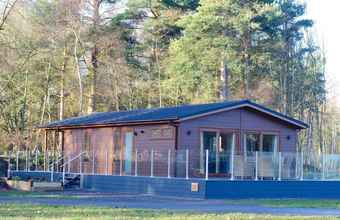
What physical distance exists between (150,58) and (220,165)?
2465cm

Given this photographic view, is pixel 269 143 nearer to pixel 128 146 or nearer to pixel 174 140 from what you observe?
pixel 174 140

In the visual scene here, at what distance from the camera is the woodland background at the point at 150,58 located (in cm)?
4281

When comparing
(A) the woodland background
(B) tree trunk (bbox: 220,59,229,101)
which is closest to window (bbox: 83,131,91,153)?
Answer: (A) the woodland background

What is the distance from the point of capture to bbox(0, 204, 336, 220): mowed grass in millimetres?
15281

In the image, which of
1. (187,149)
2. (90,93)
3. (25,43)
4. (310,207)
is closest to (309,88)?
(90,93)

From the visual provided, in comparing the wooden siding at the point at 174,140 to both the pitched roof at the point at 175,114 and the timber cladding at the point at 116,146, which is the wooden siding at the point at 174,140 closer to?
the timber cladding at the point at 116,146

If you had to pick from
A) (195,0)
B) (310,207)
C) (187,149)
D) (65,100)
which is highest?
(195,0)

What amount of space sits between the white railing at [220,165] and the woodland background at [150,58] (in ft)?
45.4

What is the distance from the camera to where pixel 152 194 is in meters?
26.1

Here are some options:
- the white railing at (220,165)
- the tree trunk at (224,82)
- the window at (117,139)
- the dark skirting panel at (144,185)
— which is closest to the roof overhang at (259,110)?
the white railing at (220,165)

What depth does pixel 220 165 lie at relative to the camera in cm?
2547

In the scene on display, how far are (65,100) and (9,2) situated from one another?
1611cm

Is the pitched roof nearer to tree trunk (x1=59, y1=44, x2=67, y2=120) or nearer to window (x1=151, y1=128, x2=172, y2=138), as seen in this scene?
window (x1=151, y1=128, x2=172, y2=138)

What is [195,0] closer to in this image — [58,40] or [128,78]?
[128,78]
